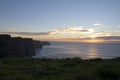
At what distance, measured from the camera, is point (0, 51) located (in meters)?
94.0

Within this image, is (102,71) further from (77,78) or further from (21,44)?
(21,44)

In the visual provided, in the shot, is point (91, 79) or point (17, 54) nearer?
point (91, 79)

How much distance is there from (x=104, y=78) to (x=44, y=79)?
3.06 metres

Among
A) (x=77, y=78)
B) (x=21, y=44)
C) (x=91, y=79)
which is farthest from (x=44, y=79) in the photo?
(x=21, y=44)

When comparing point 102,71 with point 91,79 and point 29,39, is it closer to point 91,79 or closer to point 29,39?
point 91,79

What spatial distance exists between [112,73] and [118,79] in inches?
38.8

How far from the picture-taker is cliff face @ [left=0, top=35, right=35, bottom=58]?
9762 centimetres

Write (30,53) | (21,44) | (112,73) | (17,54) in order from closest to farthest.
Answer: (112,73)
(17,54)
(21,44)
(30,53)

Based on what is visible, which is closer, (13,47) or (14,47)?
(13,47)

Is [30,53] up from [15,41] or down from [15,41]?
down

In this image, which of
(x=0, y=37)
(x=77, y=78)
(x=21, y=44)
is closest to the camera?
(x=77, y=78)

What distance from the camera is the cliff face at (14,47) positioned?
320 ft

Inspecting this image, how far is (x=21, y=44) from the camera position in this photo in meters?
117

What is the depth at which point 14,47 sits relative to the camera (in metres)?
109
